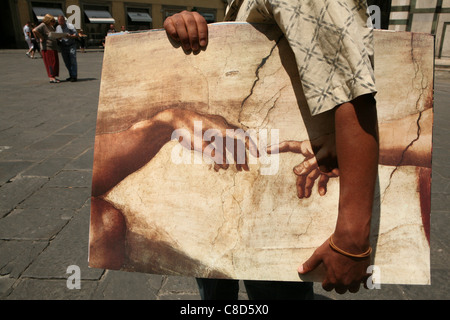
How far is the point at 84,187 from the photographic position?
2658 mm

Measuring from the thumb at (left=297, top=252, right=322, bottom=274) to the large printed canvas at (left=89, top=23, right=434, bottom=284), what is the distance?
19 millimetres

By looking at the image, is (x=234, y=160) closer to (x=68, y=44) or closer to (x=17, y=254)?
(x=17, y=254)

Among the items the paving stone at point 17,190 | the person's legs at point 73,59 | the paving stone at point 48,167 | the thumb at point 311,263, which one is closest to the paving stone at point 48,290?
the paving stone at point 17,190

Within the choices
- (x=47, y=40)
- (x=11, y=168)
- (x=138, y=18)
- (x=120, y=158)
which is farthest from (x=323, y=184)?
(x=138, y=18)

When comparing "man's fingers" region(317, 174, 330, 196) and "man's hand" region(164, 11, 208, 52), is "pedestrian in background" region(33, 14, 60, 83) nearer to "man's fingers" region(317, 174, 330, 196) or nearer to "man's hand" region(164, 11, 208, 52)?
"man's hand" region(164, 11, 208, 52)

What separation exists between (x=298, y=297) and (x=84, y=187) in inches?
82.2

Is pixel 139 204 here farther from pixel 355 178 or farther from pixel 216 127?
pixel 355 178

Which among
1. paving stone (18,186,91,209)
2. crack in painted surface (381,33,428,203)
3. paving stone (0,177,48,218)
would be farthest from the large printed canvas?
paving stone (0,177,48,218)

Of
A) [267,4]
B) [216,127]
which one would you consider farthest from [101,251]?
[267,4]

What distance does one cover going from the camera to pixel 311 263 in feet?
2.57

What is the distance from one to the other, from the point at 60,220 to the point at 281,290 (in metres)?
1.68

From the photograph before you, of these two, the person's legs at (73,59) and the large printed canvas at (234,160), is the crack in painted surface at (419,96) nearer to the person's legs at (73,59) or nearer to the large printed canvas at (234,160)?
the large printed canvas at (234,160)

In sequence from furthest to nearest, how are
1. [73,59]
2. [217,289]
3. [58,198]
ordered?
[73,59], [58,198], [217,289]

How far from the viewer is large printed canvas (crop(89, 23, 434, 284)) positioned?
0.81m
